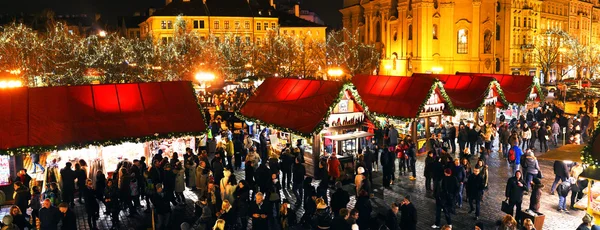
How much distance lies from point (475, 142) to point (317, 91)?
8.12 metres

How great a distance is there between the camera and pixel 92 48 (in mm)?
65688

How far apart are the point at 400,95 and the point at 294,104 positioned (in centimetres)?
575

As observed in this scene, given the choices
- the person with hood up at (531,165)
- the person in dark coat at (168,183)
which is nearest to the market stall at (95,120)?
the person in dark coat at (168,183)

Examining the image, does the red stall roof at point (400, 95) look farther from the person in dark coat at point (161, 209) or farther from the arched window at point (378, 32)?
the arched window at point (378, 32)

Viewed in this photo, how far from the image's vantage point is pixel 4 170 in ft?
53.7

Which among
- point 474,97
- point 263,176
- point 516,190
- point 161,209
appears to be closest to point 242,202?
point 161,209

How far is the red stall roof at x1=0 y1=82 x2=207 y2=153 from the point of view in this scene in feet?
52.0

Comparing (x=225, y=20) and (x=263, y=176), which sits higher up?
(x=225, y=20)

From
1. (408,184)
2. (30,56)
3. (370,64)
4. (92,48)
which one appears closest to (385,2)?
(370,64)

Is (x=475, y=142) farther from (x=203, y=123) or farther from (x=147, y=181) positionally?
(x=147, y=181)

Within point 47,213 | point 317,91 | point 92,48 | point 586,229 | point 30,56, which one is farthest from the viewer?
point 92,48

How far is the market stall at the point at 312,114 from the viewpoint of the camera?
19062 millimetres

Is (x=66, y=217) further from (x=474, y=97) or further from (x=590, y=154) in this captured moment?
(x=474, y=97)

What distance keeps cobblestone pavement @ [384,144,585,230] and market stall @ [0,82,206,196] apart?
7.62 meters
